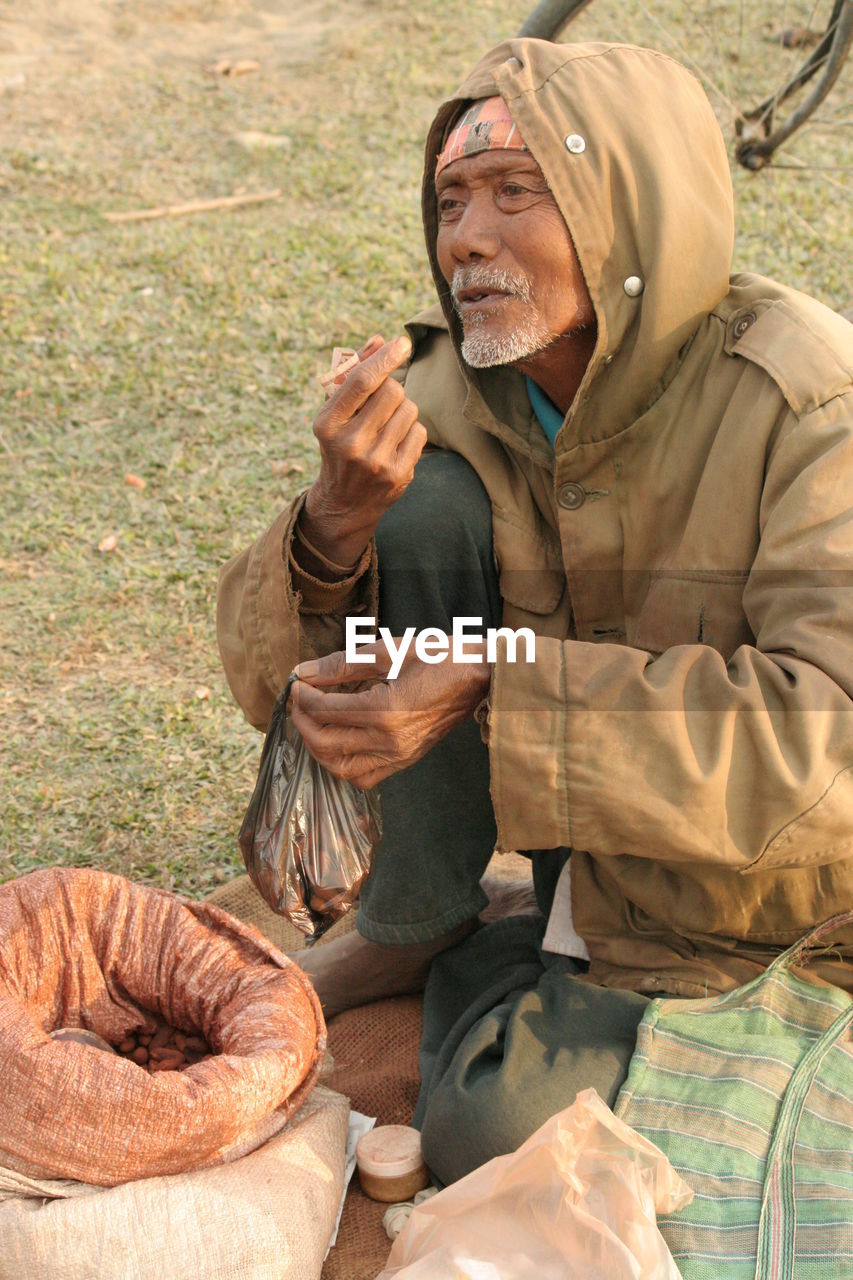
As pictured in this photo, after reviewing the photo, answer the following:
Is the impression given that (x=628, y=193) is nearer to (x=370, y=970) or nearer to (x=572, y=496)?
(x=572, y=496)

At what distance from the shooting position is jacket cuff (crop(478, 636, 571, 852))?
6.72 ft

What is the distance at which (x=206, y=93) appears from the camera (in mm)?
8797

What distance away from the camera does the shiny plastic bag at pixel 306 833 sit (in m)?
2.41

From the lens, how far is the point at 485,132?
2.56 metres

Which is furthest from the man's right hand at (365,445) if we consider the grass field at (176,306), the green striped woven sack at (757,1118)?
the grass field at (176,306)

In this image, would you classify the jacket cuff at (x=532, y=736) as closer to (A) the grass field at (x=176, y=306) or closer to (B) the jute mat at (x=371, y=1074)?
(B) the jute mat at (x=371, y=1074)

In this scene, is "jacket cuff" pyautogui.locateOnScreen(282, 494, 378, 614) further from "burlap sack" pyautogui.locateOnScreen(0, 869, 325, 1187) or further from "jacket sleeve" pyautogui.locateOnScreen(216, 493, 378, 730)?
"burlap sack" pyautogui.locateOnScreen(0, 869, 325, 1187)

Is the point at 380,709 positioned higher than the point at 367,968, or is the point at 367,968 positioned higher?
the point at 380,709

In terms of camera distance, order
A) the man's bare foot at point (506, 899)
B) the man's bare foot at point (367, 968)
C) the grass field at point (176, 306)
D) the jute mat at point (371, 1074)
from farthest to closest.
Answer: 1. the grass field at point (176, 306)
2. the man's bare foot at point (506, 899)
3. the man's bare foot at point (367, 968)
4. the jute mat at point (371, 1074)

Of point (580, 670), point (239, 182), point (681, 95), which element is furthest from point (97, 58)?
point (580, 670)

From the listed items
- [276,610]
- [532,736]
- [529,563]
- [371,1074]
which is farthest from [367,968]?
[532,736]

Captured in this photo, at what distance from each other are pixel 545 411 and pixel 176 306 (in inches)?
155

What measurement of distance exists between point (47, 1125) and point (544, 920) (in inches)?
44.5

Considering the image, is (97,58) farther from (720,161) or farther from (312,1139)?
(312,1139)
